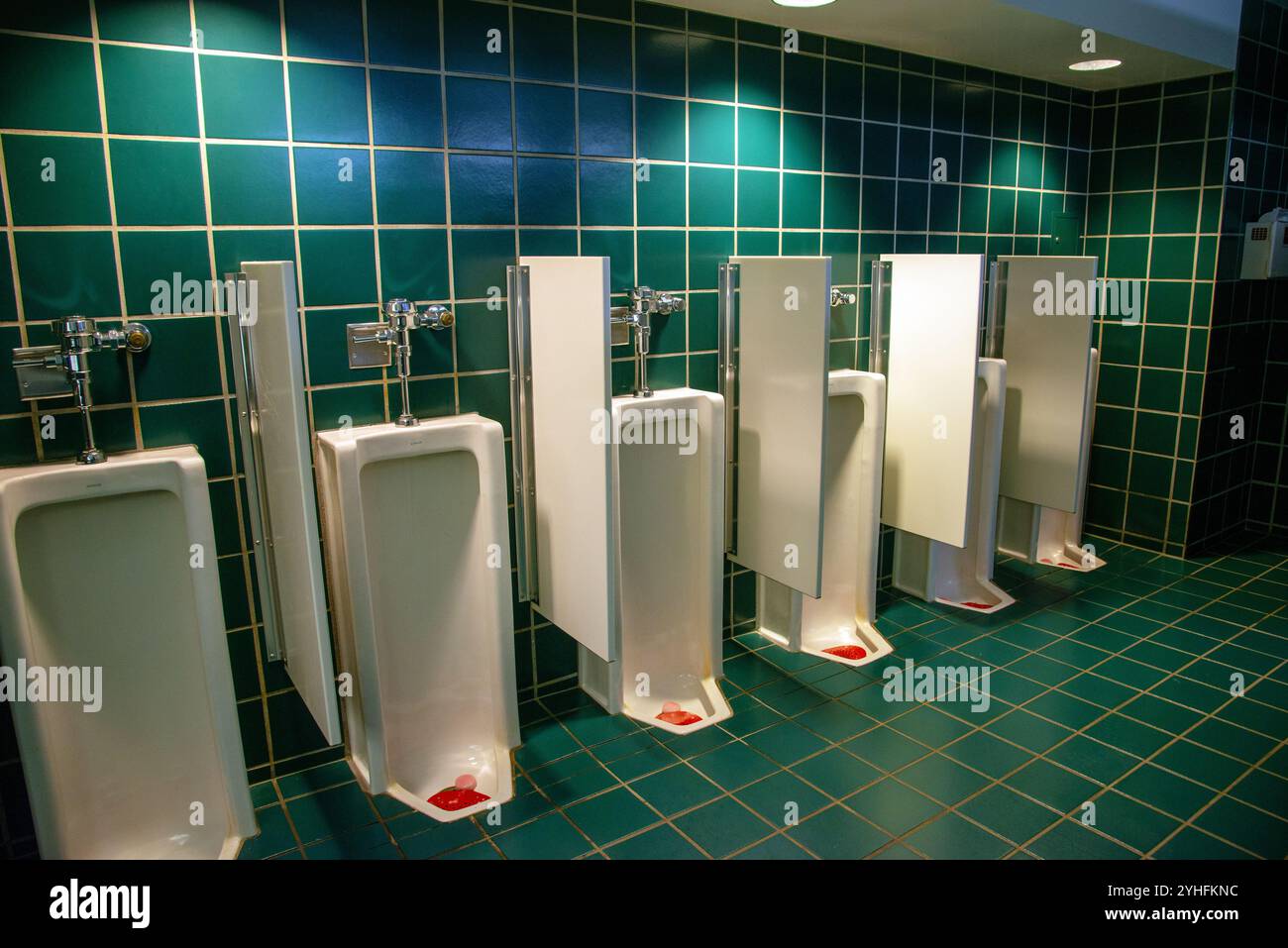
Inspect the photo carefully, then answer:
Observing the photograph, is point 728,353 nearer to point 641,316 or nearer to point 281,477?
point 641,316

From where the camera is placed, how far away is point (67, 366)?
5.69 ft

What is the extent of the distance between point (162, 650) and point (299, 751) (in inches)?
18.8

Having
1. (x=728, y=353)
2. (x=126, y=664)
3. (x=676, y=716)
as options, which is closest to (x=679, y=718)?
(x=676, y=716)

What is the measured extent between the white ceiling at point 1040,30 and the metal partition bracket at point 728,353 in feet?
2.49

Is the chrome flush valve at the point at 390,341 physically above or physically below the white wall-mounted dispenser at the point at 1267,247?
below

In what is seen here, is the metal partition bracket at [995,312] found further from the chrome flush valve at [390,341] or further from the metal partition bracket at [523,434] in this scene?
the chrome flush valve at [390,341]

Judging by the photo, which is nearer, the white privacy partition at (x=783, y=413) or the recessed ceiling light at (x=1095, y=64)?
the white privacy partition at (x=783, y=413)

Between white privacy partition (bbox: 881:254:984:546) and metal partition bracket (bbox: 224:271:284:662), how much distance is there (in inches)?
76.8

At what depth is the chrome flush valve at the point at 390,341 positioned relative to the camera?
2.09 metres

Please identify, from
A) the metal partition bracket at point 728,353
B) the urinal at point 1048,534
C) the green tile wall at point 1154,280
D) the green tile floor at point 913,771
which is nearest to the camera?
the green tile floor at point 913,771

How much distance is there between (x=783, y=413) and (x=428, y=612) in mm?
1102

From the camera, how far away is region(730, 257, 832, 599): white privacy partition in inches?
92.0

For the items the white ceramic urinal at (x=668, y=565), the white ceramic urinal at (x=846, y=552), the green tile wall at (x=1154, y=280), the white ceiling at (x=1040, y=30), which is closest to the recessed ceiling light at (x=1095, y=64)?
the white ceiling at (x=1040, y=30)
